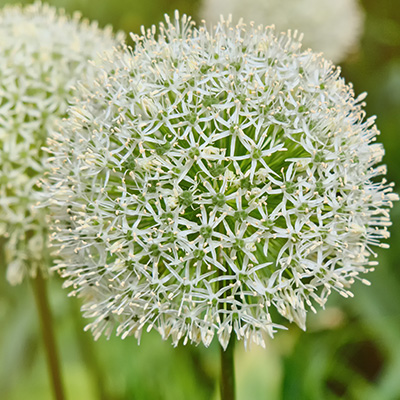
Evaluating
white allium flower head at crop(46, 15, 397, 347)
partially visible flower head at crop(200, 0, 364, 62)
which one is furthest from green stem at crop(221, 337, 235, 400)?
partially visible flower head at crop(200, 0, 364, 62)

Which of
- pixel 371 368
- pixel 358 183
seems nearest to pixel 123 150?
pixel 358 183

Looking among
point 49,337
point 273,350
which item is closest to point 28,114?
point 49,337

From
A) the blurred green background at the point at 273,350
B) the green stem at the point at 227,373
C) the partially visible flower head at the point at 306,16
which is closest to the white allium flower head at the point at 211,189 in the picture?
the green stem at the point at 227,373

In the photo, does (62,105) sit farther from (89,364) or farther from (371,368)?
(371,368)

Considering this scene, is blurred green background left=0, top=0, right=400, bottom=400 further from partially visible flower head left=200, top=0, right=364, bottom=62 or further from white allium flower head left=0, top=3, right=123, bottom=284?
white allium flower head left=0, top=3, right=123, bottom=284

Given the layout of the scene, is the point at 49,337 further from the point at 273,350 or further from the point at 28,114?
the point at 273,350

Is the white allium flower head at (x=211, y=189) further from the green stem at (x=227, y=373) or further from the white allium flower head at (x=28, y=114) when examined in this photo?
the white allium flower head at (x=28, y=114)
